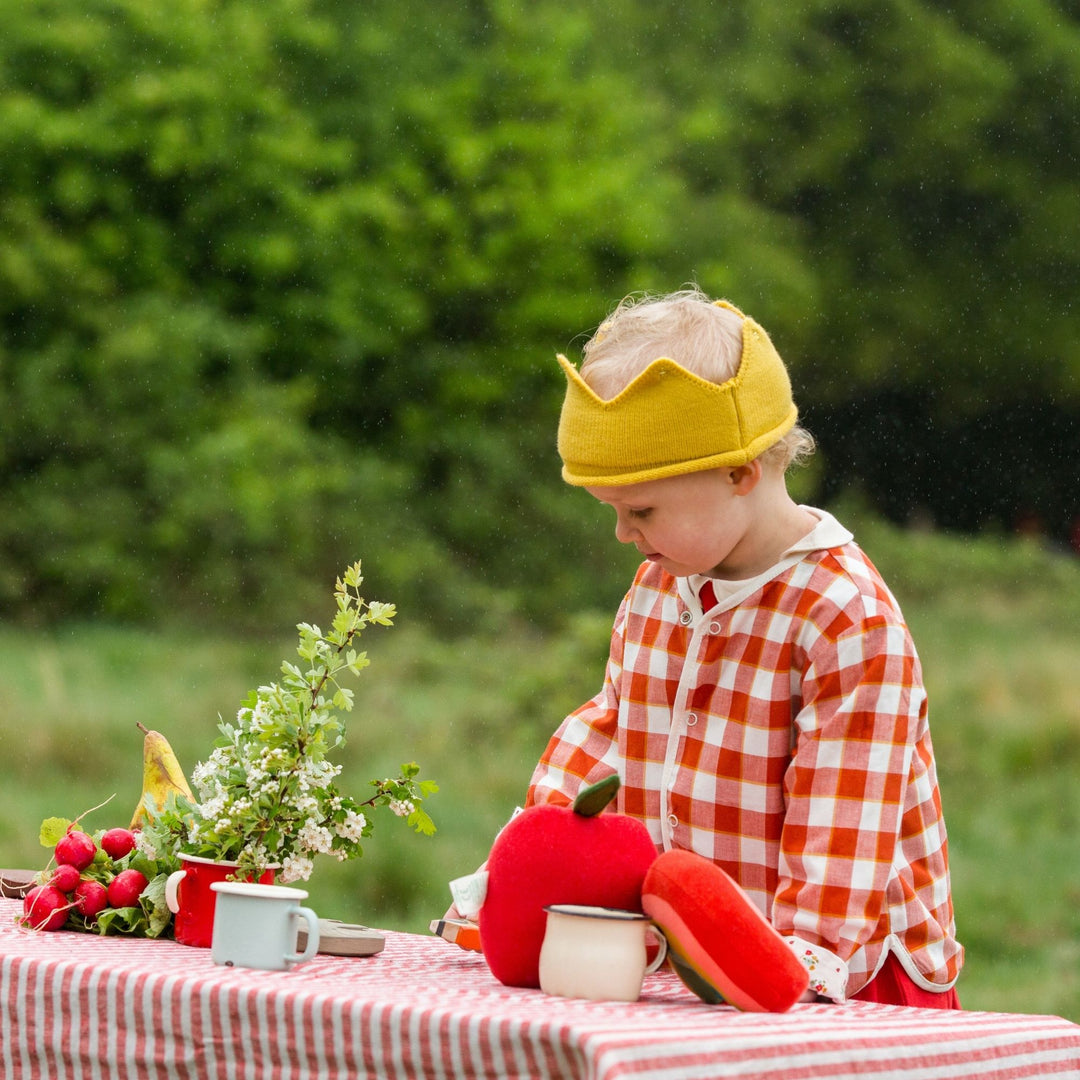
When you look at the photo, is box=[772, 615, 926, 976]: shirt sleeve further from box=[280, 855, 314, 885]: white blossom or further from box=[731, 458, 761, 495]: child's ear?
box=[280, 855, 314, 885]: white blossom

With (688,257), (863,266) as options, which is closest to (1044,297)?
(863,266)

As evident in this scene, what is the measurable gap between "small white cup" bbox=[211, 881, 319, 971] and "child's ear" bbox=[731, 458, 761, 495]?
23.3 inches

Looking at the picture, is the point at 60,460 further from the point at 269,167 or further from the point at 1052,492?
the point at 1052,492

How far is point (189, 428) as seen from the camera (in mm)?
9758

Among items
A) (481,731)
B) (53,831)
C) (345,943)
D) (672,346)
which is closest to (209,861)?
(345,943)

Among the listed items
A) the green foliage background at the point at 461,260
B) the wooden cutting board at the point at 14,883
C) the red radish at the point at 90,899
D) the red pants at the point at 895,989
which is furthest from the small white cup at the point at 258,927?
the green foliage background at the point at 461,260

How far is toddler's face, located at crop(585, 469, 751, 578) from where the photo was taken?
162 centimetres

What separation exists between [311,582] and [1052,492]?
16.4 ft

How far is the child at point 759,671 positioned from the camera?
156cm

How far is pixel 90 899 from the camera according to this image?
179 cm

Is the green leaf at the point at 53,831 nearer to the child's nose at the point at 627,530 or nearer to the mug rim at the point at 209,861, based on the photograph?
the mug rim at the point at 209,861

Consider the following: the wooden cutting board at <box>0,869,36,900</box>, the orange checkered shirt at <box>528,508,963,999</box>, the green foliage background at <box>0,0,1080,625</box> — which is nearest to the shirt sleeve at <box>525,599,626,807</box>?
the orange checkered shirt at <box>528,508,963,999</box>

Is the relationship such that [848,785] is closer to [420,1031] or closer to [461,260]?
[420,1031]

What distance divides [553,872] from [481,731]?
308 inches
